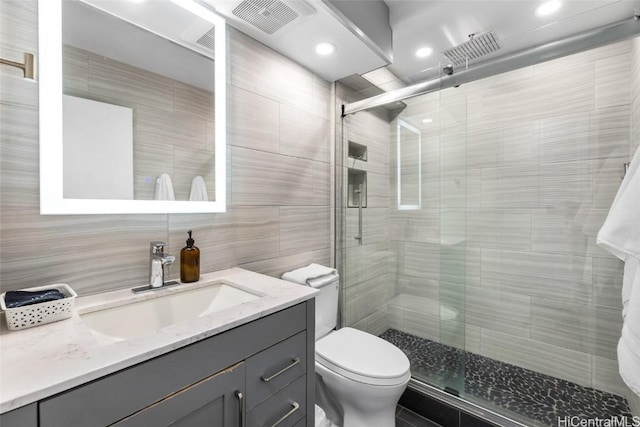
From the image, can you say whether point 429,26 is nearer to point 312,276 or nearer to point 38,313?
point 312,276

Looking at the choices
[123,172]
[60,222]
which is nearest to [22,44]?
[123,172]

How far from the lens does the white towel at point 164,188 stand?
1181 mm

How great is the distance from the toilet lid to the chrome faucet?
0.89 m

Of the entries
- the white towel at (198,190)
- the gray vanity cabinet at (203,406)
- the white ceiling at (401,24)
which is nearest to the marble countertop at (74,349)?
the gray vanity cabinet at (203,406)

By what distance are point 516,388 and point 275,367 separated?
5.80 feet

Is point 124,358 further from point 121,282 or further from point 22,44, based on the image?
point 22,44

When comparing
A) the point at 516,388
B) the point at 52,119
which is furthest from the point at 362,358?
the point at 52,119

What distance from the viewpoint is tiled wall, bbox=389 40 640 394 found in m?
1.73

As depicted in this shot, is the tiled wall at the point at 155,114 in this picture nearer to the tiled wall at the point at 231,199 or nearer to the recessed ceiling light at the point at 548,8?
the tiled wall at the point at 231,199

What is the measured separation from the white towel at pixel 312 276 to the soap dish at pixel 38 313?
3.33 feet

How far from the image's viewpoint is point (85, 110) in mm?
1002

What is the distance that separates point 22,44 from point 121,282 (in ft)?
2.81

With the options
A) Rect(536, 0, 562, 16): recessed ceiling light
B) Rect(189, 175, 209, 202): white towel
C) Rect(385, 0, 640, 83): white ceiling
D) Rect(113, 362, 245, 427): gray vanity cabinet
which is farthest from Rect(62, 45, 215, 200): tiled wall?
Rect(536, 0, 562, 16): recessed ceiling light

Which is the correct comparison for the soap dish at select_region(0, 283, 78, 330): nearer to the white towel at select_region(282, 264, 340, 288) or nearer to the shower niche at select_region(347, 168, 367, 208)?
the white towel at select_region(282, 264, 340, 288)
